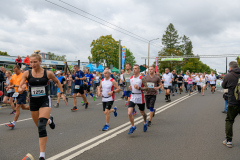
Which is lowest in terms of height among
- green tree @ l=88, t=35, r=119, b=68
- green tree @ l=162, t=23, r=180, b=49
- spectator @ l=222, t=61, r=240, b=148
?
spectator @ l=222, t=61, r=240, b=148

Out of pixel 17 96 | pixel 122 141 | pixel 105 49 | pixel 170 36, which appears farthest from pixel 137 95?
pixel 170 36

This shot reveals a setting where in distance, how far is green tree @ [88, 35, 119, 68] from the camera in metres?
62.9

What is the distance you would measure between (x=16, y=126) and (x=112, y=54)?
185 ft

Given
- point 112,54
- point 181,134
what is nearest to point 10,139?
point 181,134

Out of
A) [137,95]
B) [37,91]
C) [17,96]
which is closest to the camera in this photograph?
[37,91]

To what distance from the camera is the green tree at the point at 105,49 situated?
62.9 m

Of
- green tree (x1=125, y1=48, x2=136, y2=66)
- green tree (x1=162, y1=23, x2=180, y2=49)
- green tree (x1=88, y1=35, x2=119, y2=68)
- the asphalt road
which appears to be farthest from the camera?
green tree (x1=125, y1=48, x2=136, y2=66)

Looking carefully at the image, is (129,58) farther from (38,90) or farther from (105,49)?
(38,90)

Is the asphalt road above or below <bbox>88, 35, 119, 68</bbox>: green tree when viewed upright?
below

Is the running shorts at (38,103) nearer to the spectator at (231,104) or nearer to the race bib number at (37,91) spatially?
the race bib number at (37,91)

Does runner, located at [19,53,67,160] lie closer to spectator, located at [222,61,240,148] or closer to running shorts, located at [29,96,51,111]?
running shorts, located at [29,96,51,111]

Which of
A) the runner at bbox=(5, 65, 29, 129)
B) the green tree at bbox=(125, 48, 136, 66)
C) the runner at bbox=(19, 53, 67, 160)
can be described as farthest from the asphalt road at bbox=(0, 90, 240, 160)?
the green tree at bbox=(125, 48, 136, 66)

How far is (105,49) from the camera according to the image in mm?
62625

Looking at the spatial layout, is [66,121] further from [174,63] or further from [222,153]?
[174,63]
